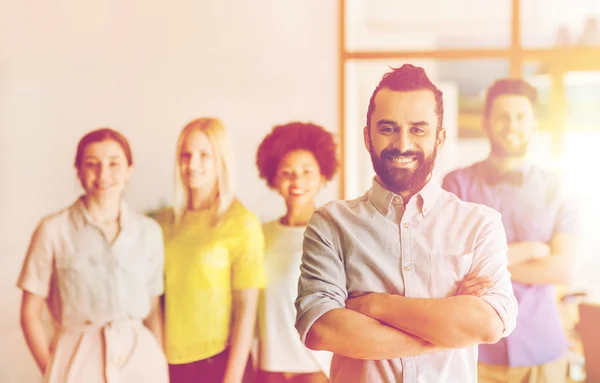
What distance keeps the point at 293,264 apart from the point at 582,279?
782mm

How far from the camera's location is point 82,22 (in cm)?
170

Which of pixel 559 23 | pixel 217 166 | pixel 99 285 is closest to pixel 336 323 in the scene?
pixel 217 166

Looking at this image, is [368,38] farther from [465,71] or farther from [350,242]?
[350,242]

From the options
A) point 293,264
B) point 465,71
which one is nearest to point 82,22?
point 293,264

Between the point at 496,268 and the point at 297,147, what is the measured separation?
59cm

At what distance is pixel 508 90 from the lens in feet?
5.29

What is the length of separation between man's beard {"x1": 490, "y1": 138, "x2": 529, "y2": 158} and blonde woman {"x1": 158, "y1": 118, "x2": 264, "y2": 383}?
0.67 meters

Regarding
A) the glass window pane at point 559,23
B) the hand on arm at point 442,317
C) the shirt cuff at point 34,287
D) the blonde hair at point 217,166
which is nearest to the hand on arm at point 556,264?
the hand on arm at point 442,317

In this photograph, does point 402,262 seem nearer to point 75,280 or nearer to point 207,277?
point 207,277

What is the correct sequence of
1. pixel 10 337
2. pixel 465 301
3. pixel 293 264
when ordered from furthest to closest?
pixel 10 337
pixel 293 264
pixel 465 301

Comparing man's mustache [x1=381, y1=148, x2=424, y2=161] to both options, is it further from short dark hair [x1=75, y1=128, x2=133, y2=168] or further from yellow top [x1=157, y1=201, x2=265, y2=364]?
short dark hair [x1=75, y1=128, x2=133, y2=168]

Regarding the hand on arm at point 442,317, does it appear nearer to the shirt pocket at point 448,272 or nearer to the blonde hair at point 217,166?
the shirt pocket at point 448,272

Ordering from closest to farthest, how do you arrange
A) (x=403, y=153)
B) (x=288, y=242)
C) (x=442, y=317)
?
1. (x=442, y=317)
2. (x=403, y=153)
3. (x=288, y=242)

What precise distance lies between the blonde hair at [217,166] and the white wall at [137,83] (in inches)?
1.0
